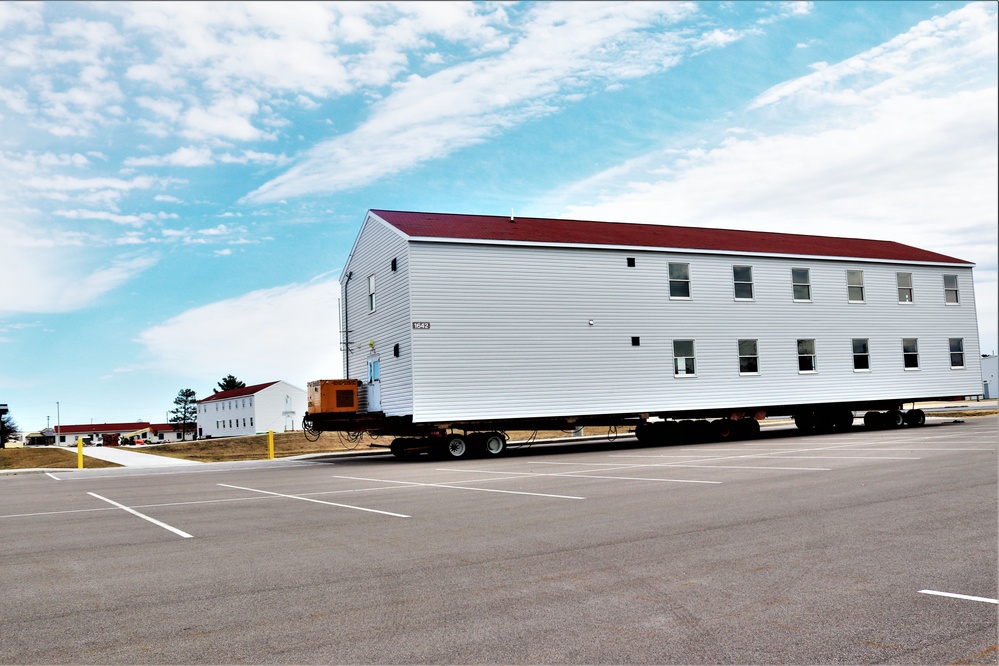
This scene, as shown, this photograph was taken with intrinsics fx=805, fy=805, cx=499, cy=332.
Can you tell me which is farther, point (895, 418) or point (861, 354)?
point (895, 418)

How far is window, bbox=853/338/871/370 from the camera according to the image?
108 feet

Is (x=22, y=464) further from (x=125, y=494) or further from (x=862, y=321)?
(x=862, y=321)

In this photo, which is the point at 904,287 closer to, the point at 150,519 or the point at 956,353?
the point at 956,353

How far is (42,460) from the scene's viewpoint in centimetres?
3089

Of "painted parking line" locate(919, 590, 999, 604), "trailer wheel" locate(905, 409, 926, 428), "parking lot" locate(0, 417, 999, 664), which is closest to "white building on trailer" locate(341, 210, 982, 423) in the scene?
"trailer wheel" locate(905, 409, 926, 428)

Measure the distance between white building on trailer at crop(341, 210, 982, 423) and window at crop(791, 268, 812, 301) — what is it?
0.19 feet

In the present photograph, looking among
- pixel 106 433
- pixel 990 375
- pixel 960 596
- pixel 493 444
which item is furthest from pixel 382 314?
pixel 106 433

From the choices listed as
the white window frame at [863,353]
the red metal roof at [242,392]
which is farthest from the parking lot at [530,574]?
the red metal roof at [242,392]

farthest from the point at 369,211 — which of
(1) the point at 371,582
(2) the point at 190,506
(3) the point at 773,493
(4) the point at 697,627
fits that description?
(4) the point at 697,627

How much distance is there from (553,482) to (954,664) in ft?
36.7

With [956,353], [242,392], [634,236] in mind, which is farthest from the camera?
[242,392]

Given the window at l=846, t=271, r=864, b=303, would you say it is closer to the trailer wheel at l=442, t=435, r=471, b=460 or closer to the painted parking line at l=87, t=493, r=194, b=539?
the trailer wheel at l=442, t=435, r=471, b=460

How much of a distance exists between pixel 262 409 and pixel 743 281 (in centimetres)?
6715

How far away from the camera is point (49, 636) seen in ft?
19.2
